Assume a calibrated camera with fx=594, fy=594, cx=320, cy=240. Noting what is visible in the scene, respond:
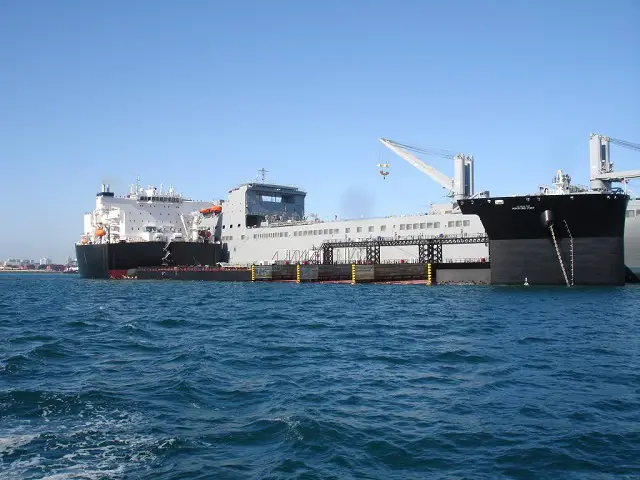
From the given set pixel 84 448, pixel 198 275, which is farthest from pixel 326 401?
pixel 198 275

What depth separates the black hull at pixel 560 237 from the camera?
37.9 metres

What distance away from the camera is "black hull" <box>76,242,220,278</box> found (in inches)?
2783

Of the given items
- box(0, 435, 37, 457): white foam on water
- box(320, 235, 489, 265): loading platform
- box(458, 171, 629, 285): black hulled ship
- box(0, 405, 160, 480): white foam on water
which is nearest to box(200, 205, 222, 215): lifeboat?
box(320, 235, 489, 265): loading platform

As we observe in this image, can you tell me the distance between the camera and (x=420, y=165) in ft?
215

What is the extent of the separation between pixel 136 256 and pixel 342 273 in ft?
91.0

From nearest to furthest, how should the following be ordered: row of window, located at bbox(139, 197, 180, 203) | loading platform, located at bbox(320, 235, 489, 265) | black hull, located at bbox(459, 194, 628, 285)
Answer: black hull, located at bbox(459, 194, 628, 285) → loading platform, located at bbox(320, 235, 489, 265) → row of window, located at bbox(139, 197, 180, 203)

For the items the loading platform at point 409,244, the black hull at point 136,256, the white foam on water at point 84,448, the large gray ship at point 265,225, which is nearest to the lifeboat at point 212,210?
the large gray ship at point 265,225

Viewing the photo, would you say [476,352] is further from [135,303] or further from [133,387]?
[135,303]

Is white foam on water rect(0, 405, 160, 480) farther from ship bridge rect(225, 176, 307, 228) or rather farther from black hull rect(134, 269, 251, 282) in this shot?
ship bridge rect(225, 176, 307, 228)

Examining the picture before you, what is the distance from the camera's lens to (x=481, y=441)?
8758mm

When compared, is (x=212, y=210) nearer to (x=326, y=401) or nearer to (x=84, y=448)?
(x=326, y=401)

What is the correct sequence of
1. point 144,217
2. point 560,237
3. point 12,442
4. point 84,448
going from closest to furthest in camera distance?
point 84,448, point 12,442, point 560,237, point 144,217

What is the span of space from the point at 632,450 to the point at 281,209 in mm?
72103

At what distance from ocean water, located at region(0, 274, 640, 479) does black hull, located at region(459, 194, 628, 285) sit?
1744cm
